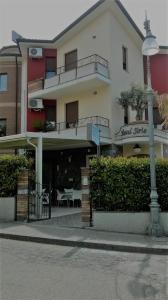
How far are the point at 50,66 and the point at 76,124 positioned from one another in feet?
17.1

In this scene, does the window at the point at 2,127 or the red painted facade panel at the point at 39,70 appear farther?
the window at the point at 2,127

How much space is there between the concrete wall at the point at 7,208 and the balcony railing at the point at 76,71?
9.46m

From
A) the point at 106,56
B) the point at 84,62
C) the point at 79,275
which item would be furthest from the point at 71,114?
the point at 79,275

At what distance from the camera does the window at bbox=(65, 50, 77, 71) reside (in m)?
21.7

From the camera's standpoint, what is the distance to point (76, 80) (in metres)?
19.6

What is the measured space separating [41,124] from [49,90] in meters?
2.17

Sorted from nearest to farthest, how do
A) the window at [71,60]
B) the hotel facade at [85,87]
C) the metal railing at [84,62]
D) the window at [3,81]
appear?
the hotel facade at [85,87] → the metal railing at [84,62] → the window at [71,60] → the window at [3,81]

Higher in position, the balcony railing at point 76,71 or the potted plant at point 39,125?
the balcony railing at point 76,71

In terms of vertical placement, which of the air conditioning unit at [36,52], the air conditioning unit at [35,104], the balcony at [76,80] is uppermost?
the air conditioning unit at [36,52]

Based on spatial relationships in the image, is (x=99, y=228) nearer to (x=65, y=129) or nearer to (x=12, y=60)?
(x=65, y=129)

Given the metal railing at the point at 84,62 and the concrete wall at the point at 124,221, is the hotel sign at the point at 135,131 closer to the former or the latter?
the metal railing at the point at 84,62

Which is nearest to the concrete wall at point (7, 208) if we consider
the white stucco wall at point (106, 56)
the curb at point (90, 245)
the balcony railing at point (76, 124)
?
the curb at point (90, 245)

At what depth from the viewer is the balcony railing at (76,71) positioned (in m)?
19.2

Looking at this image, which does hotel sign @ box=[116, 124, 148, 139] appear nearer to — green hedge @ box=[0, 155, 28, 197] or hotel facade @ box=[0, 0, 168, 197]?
hotel facade @ box=[0, 0, 168, 197]
